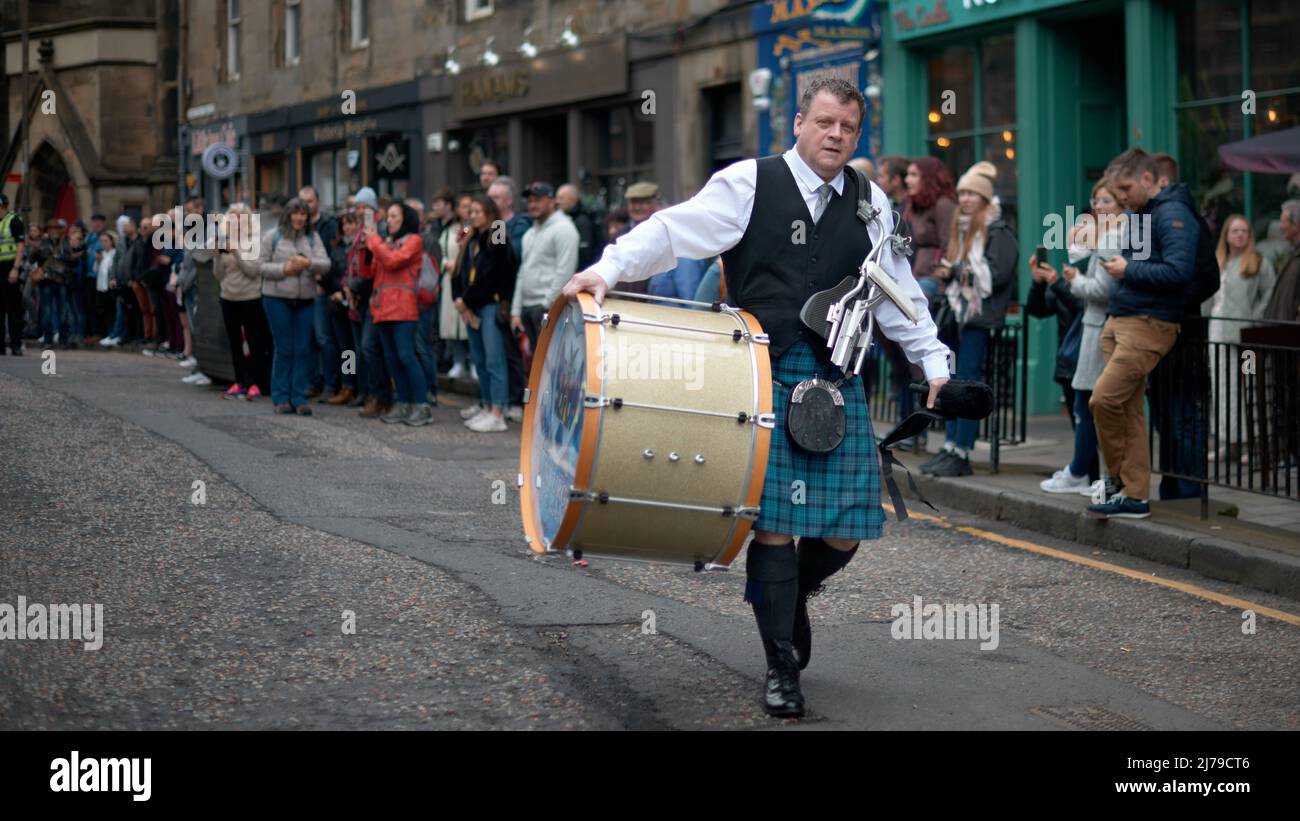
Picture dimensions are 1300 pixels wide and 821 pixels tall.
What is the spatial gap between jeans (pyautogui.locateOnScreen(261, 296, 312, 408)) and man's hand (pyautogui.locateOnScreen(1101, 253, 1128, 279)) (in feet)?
26.3

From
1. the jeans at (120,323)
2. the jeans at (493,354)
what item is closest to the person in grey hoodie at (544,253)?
the jeans at (493,354)

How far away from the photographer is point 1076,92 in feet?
52.7

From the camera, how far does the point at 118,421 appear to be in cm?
1342

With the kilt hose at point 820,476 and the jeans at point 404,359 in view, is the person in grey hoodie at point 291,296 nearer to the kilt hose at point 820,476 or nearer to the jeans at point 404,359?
the jeans at point 404,359

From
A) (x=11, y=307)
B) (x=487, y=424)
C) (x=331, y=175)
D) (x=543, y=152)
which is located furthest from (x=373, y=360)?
(x=331, y=175)

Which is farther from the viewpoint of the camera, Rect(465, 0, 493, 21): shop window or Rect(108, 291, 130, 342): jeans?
Rect(108, 291, 130, 342): jeans

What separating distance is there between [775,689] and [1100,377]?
171 inches

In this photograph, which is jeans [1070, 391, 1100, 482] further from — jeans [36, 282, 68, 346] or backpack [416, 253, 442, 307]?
jeans [36, 282, 68, 346]

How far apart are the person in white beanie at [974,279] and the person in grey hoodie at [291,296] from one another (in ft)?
19.8

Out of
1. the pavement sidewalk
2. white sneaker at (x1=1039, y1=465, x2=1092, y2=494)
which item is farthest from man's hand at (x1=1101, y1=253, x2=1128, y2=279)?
white sneaker at (x1=1039, y1=465, x2=1092, y2=494)

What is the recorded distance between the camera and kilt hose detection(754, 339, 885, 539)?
5.48 metres

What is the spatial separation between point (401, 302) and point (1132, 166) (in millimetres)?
6948

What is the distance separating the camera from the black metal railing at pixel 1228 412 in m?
8.79
